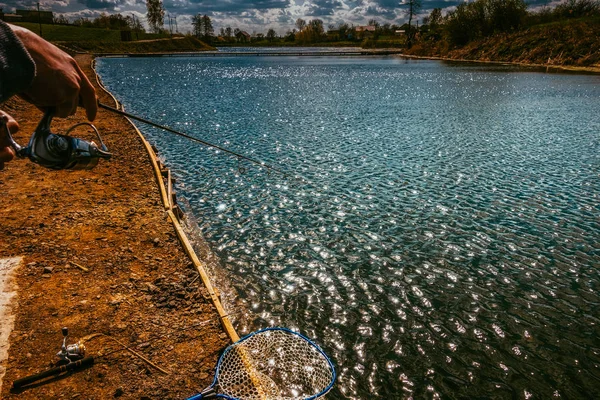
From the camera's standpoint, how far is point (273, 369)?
686 cm

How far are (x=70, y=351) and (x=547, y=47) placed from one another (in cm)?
10283

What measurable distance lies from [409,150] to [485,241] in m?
11.3

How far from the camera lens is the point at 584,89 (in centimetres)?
4453

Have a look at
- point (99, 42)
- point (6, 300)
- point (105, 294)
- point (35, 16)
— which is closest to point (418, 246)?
point (105, 294)

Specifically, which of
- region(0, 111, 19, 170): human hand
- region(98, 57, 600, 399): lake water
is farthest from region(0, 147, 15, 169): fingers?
region(98, 57, 600, 399): lake water

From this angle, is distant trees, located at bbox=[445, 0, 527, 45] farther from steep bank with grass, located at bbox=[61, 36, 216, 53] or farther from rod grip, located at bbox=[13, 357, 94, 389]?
rod grip, located at bbox=[13, 357, 94, 389]

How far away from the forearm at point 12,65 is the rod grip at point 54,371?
4944 millimetres

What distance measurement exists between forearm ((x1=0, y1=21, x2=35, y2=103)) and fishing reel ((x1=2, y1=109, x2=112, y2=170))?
47.0 inches

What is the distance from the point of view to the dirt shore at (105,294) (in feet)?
19.7

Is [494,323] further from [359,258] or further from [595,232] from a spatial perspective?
[595,232]

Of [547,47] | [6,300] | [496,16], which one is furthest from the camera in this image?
[496,16]

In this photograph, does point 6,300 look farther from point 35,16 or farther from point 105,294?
point 35,16

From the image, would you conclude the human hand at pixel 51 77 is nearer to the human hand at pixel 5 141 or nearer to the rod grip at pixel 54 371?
the human hand at pixel 5 141

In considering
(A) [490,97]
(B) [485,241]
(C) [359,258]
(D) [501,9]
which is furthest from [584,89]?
(D) [501,9]
